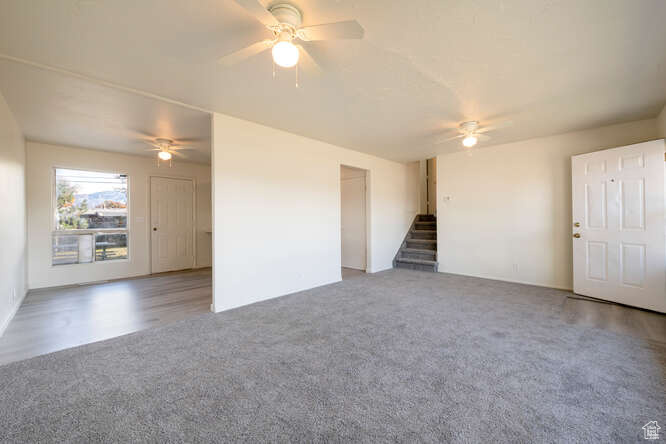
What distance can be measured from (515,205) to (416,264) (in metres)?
2.26

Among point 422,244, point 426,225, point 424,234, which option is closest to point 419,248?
point 422,244

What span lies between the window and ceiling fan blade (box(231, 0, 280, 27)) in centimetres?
552

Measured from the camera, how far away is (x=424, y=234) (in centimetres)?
681

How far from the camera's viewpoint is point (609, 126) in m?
3.99

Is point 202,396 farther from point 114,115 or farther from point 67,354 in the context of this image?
point 114,115

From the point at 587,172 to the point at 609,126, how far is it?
2.62ft

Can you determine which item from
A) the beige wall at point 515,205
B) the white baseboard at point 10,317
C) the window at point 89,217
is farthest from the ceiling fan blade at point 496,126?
the window at point 89,217

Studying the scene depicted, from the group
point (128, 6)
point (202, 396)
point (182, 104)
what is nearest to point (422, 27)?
point (128, 6)

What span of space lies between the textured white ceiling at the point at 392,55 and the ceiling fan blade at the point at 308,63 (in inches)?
3.1

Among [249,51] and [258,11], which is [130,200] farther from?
[258,11]

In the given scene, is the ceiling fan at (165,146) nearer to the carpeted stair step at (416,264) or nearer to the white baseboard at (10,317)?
the white baseboard at (10,317)

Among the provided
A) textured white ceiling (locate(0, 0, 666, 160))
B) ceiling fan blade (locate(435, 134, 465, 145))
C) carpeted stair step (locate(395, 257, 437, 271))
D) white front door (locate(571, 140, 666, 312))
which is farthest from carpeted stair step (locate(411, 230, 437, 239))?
textured white ceiling (locate(0, 0, 666, 160))

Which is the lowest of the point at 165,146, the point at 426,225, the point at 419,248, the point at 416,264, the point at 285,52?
the point at 416,264

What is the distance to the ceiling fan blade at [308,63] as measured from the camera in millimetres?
2164
